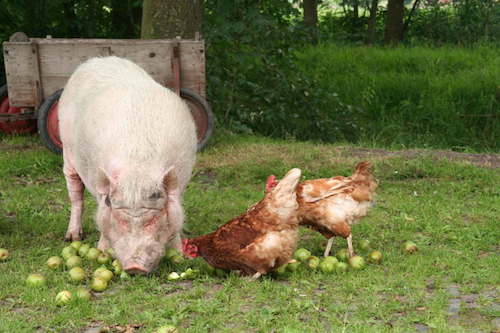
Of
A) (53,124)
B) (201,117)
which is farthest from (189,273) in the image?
(53,124)

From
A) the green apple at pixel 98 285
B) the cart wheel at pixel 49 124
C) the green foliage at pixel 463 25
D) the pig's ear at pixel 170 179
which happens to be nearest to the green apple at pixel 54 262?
the green apple at pixel 98 285

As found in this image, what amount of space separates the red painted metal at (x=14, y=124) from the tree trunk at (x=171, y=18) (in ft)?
7.19

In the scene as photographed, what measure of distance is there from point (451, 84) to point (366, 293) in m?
9.70

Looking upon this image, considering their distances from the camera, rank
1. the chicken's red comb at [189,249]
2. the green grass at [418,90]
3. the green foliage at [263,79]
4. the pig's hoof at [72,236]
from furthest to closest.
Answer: the green grass at [418,90] → the green foliage at [263,79] → the pig's hoof at [72,236] → the chicken's red comb at [189,249]

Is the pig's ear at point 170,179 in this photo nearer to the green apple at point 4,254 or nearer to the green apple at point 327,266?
the green apple at point 327,266

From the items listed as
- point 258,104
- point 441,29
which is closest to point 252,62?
point 258,104

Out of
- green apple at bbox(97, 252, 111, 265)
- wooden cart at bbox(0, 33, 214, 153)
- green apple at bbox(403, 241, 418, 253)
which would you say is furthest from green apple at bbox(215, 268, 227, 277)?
wooden cart at bbox(0, 33, 214, 153)

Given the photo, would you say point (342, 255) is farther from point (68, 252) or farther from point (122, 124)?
point (68, 252)

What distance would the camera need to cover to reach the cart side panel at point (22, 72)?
9.73 meters

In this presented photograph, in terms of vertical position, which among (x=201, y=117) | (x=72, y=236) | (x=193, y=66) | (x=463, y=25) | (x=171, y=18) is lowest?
(x=72, y=236)

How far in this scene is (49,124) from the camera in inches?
374

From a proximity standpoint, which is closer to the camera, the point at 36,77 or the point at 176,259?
the point at 176,259

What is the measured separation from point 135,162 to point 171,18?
239 inches

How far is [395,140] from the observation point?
39.4 ft
